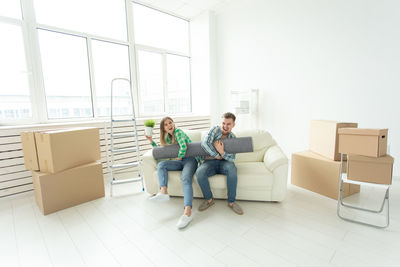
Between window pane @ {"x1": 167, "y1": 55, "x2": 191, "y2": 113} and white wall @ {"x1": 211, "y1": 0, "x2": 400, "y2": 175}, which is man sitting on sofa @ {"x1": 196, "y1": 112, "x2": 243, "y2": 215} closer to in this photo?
white wall @ {"x1": 211, "y1": 0, "x2": 400, "y2": 175}

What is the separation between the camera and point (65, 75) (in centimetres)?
314

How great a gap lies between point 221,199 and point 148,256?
3.42 ft

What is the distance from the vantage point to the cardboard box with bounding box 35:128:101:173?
Result: 6.69 feet

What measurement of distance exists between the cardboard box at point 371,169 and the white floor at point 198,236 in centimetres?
42

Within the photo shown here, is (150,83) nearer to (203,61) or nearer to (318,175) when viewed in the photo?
(203,61)

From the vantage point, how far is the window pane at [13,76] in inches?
103

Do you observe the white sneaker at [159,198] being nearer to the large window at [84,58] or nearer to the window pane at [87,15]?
the large window at [84,58]

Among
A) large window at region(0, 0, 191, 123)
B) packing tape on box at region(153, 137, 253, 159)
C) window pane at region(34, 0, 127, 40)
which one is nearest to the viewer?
packing tape on box at region(153, 137, 253, 159)

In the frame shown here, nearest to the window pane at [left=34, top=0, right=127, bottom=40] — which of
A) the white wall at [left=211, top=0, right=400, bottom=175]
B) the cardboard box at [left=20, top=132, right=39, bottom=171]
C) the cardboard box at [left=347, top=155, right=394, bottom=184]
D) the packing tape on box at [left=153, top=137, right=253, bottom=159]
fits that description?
the cardboard box at [left=20, top=132, right=39, bottom=171]

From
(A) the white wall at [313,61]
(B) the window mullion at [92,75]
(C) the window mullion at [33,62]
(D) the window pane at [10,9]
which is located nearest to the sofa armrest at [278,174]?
(A) the white wall at [313,61]

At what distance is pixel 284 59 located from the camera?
136 inches

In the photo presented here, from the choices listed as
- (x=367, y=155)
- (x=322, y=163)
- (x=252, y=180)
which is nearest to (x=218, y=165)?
(x=252, y=180)

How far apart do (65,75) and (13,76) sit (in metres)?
0.62

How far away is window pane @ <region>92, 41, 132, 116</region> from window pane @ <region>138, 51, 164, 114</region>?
27 centimetres
